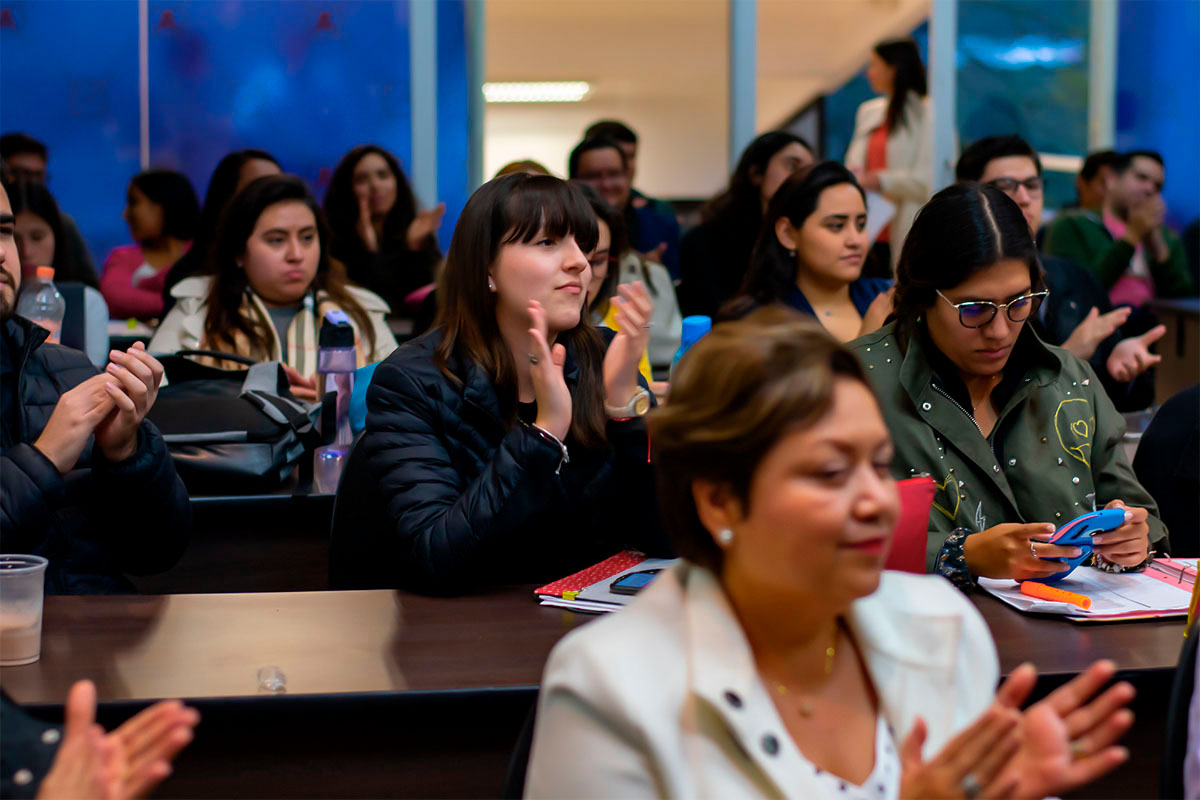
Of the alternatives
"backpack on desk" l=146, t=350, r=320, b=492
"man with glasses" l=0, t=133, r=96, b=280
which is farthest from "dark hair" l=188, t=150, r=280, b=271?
"backpack on desk" l=146, t=350, r=320, b=492

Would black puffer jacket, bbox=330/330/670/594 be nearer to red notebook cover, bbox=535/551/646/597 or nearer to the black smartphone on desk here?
red notebook cover, bbox=535/551/646/597

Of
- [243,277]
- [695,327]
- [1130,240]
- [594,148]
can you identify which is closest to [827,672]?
[695,327]

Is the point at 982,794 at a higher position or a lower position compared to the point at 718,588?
lower

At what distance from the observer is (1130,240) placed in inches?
207

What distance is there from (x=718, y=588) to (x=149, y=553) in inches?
52.7

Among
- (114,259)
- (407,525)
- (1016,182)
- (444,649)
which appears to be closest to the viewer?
(444,649)

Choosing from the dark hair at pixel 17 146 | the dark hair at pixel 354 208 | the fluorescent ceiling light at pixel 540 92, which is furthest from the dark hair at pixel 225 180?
the fluorescent ceiling light at pixel 540 92

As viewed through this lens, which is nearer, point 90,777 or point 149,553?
point 90,777

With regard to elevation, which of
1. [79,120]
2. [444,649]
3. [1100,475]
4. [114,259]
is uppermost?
[79,120]

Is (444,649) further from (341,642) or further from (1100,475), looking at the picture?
(1100,475)

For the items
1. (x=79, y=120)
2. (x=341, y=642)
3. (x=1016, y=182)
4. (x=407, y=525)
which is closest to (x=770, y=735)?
(x=341, y=642)

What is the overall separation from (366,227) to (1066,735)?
482 cm

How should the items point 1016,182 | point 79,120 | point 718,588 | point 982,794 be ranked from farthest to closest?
point 79,120
point 1016,182
point 718,588
point 982,794

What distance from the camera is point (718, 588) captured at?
1.23 m
